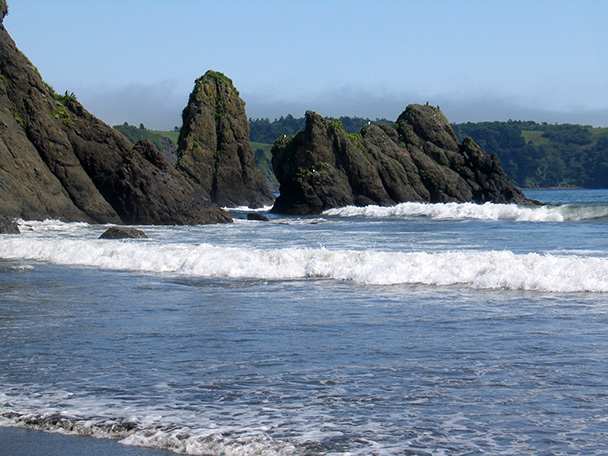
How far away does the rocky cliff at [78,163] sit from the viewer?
34625mm

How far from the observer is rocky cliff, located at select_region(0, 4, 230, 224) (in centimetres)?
3462

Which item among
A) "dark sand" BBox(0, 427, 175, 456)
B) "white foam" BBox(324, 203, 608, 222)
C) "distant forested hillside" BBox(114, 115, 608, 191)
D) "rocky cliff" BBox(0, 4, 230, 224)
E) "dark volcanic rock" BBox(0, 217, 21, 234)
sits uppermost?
"distant forested hillside" BBox(114, 115, 608, 191)

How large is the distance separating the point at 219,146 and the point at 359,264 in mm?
54186

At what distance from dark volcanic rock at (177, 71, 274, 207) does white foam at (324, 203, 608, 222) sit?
53.1 ft

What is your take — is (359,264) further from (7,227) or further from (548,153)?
(548,153)

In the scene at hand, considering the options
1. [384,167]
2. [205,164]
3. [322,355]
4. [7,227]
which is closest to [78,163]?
[7,227]

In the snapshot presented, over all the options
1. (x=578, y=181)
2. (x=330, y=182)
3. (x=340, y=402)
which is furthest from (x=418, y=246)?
(x=578, y=181)

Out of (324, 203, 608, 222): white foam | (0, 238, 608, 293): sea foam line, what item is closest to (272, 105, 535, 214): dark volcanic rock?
(324, 203, 608, 222): white foam

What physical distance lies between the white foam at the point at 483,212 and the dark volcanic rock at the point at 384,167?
12.2 feet

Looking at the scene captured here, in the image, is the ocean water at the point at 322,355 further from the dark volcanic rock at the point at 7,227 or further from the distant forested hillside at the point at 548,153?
the distant forested hillside at the point at 548,153

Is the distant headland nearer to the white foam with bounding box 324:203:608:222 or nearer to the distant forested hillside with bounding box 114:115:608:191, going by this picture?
the white foam with bounding box 324:203:608:222

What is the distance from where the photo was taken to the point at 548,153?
173 metres

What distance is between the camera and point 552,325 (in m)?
9.37

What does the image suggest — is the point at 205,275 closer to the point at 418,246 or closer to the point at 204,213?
the point at 418,246
